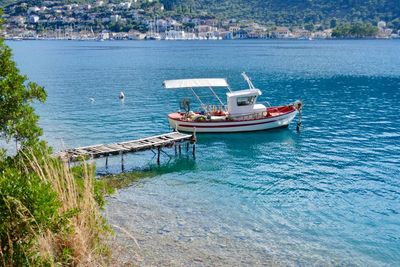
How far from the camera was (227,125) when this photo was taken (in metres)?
41.9

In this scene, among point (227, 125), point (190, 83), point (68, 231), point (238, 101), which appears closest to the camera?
point (68, 231)

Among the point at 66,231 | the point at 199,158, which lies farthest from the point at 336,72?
the point at 66,231

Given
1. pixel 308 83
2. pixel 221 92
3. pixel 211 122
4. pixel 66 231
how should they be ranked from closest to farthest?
pixel 66 231 < pixel 211 122 < pixel 221 92 < pixel 308 83

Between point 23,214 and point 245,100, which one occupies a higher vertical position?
point 23,214

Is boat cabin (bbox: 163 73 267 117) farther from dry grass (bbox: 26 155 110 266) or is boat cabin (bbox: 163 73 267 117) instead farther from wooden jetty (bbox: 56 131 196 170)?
dry grass (bbox: 26 155 110 266)

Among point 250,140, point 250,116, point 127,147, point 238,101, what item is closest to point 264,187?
point 127,147

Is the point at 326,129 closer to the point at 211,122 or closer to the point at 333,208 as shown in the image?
the point at 211,122

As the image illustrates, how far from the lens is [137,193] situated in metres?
26.7

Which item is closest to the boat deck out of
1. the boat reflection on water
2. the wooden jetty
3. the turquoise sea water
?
the wooden jetty

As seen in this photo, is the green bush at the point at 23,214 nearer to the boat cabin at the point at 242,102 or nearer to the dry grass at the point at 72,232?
the dry grass at the point at 72,232

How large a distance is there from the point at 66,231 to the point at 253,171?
21275 millimetres

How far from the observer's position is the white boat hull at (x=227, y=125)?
136 ft

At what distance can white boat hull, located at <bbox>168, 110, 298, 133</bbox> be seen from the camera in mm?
41406

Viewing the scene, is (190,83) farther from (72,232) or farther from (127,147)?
(72,232)
